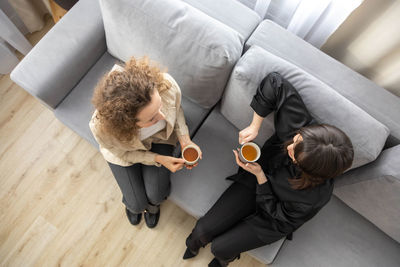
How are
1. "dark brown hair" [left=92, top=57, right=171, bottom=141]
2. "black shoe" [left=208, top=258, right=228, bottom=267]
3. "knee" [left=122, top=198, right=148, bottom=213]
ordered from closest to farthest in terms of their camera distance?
1. "dark brown hair" [left=92, top=57, right=171, bottom=141]
2. "knee" [left=122, top=198, right=148, bottom=213]
3. "black shoe" [left=208, top=258, right=228, bottom=267]

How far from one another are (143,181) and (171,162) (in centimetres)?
26

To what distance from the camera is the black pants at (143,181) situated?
1364mm

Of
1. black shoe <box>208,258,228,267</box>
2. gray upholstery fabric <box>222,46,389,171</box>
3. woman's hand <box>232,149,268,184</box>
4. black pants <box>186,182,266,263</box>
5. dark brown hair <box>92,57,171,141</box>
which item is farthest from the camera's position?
black shoe <box>208,258,228,267</box>

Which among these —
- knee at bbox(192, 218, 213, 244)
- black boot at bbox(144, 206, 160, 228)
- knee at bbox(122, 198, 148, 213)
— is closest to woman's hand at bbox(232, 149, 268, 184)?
knee at bbox(192, 218, 213, 244)

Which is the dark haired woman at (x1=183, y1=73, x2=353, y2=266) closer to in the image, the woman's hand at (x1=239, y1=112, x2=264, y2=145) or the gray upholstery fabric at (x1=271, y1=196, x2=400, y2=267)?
the woman's hand at (x1=239, y1=112, x2=264, y2=145)

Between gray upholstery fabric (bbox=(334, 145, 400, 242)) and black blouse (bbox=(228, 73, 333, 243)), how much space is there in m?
0.21

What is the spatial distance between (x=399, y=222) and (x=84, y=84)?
1.83 m

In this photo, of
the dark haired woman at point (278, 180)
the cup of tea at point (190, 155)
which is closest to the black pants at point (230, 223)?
the dark haired woman at point (278, 180)

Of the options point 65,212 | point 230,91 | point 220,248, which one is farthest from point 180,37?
point 65,212

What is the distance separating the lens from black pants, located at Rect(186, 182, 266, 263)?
1.33 metres

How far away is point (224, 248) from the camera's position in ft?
4.50

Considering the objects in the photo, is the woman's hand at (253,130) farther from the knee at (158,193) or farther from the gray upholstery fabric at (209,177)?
the knee at (158,193)

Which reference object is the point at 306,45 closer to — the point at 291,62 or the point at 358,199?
the point at 291,62

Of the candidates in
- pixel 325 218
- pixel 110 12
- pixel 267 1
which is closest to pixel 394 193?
pixel 325 218
